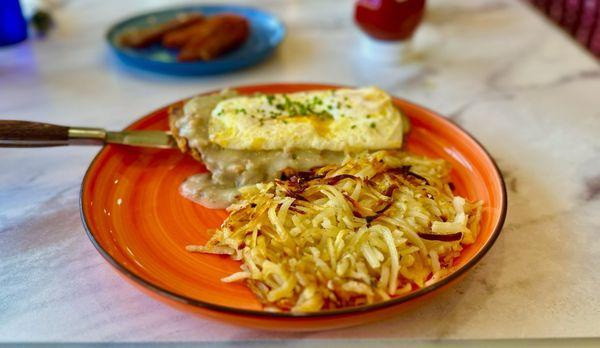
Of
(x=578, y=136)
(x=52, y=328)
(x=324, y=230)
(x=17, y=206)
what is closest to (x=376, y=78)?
(x=578, y=136)

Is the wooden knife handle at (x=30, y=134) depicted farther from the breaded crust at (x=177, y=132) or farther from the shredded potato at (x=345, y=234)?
the shredded potato at (x=345, y=234)

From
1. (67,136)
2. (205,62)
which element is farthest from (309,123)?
(205,62)

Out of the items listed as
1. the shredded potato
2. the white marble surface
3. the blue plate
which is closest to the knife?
the white marble surface

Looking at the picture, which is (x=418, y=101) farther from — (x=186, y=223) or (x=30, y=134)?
(x=30, y=134)

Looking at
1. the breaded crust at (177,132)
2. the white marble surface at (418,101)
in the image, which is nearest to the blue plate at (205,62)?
the white marble surface at (418,101)

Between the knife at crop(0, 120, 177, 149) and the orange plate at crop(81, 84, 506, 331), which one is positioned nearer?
the orange plate at crop(81, 84, 506, 331)

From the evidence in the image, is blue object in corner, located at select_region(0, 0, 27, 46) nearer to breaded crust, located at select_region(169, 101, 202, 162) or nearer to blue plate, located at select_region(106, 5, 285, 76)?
blue plate, located at select_region(106, 5, 285, 76)

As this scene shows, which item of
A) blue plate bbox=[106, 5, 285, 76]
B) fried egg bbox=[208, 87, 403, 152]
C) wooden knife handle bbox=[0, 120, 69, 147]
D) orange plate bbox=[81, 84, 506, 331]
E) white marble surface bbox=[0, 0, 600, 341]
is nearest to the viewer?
orange plate bbox=[81, 84, 506, 331]

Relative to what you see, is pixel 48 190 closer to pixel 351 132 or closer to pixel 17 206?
pixel 17 206
